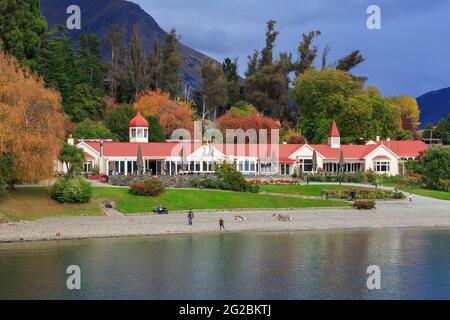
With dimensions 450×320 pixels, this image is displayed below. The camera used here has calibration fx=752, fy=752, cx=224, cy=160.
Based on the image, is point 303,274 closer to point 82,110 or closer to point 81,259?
point 81,259

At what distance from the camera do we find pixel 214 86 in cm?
12812

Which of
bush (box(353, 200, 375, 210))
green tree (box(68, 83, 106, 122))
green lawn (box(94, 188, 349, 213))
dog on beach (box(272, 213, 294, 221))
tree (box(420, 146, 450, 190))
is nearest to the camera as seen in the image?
dog on beach (box(272, 213, 294, 221))

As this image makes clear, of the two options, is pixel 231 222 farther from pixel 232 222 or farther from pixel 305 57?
pixel 305 57

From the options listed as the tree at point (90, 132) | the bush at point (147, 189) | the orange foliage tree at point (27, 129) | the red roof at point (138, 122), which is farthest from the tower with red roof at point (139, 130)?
the orange foliage tree at point (27, 129)

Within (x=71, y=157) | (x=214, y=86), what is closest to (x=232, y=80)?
(x=214, y=86)

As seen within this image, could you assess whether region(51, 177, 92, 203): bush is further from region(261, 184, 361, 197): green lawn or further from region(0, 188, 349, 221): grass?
region(261, 184, 361, 197): green lawn

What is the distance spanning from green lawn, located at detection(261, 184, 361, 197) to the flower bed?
143 cm

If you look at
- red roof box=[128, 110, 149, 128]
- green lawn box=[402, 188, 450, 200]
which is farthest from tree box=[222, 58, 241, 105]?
green lawn box=[402, 188, 450, 200]

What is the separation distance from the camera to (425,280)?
137 feet

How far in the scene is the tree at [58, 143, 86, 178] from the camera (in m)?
70.6

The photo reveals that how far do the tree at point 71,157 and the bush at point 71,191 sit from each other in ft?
19.7

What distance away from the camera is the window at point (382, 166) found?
96.4m

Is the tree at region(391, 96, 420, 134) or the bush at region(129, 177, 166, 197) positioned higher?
the tree at region(391, 96, 420, 134)
